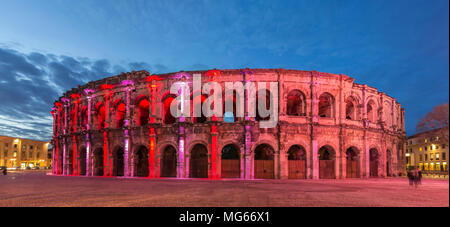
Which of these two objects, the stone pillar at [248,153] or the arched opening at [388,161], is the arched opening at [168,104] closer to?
the stone pillar at [248,153]

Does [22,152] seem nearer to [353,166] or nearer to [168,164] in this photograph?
[168,164]

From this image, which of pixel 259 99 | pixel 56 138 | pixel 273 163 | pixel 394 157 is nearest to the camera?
pixel 273 163

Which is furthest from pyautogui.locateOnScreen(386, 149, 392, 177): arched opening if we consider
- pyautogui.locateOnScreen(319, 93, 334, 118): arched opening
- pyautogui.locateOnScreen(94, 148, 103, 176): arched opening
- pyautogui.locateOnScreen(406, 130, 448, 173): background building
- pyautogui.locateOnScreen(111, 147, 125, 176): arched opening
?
pyautogui.locateOnScreen(406, 130, 448, 173): background building

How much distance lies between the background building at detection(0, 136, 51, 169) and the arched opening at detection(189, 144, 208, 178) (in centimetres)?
7141

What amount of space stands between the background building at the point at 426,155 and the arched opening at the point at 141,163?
59504mm

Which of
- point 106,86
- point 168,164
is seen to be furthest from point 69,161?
point 168,164

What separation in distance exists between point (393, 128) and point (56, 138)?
43289 millimetres

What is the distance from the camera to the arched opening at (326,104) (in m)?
28.4

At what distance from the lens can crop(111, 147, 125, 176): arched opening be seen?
30.8 m

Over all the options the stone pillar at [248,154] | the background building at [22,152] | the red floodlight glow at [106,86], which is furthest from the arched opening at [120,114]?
the background building at [22,152]

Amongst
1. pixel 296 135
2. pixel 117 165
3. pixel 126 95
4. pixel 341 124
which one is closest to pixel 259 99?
pixel 296 135

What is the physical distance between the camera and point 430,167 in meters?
69.5

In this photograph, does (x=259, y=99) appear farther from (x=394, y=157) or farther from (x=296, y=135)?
(x=394, y=157)

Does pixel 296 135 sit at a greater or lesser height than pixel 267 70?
lesser
